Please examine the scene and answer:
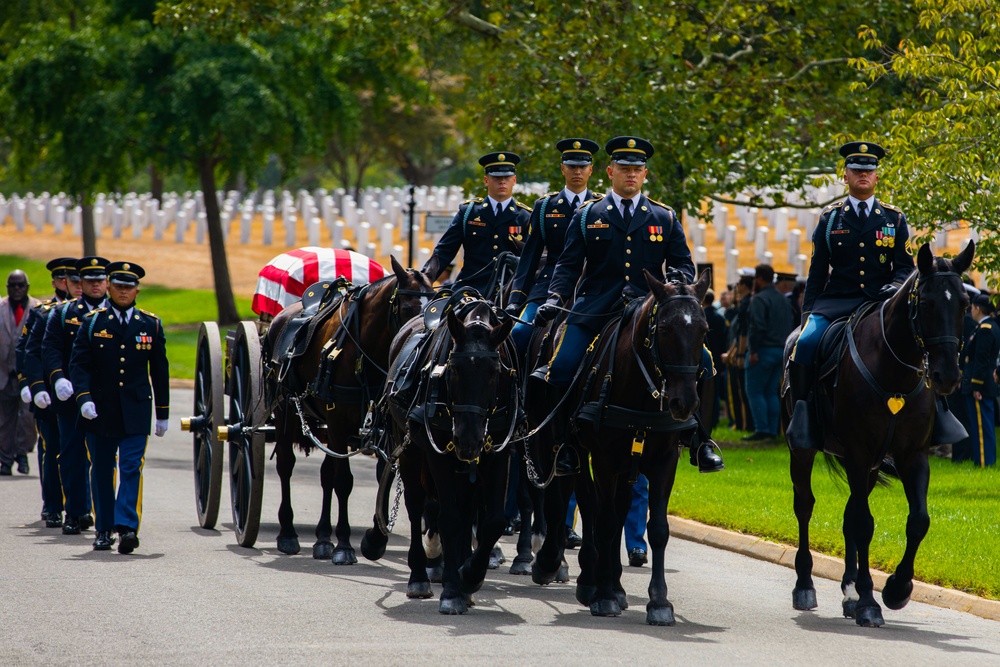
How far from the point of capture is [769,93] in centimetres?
1936

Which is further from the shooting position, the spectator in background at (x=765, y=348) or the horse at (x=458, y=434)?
the spectator in background at (x=765, y=348)

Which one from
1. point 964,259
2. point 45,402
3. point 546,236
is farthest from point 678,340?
point 45,402

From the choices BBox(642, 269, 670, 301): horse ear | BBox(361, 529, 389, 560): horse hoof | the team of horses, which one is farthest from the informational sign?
BBox(642, 269, 670, 301): horse ear

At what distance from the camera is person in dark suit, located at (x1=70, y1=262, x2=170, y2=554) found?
11250 millimetres

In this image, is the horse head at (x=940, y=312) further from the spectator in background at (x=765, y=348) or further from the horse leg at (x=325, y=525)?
the spectator in background at (x=765, y=348)

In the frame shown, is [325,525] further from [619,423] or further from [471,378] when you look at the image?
[619,423]

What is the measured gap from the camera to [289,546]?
11.2 meters

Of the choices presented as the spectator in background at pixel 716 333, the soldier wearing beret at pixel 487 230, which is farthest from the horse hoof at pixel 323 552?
the spectator in background at pixel 716 333

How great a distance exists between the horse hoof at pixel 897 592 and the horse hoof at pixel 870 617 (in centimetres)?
11

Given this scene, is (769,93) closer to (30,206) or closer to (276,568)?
(276,568)

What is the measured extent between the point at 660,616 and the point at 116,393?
5.00 m

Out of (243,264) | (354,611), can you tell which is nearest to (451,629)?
(354,611)

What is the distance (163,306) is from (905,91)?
79.9ft

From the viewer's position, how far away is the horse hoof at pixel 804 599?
9078mm
